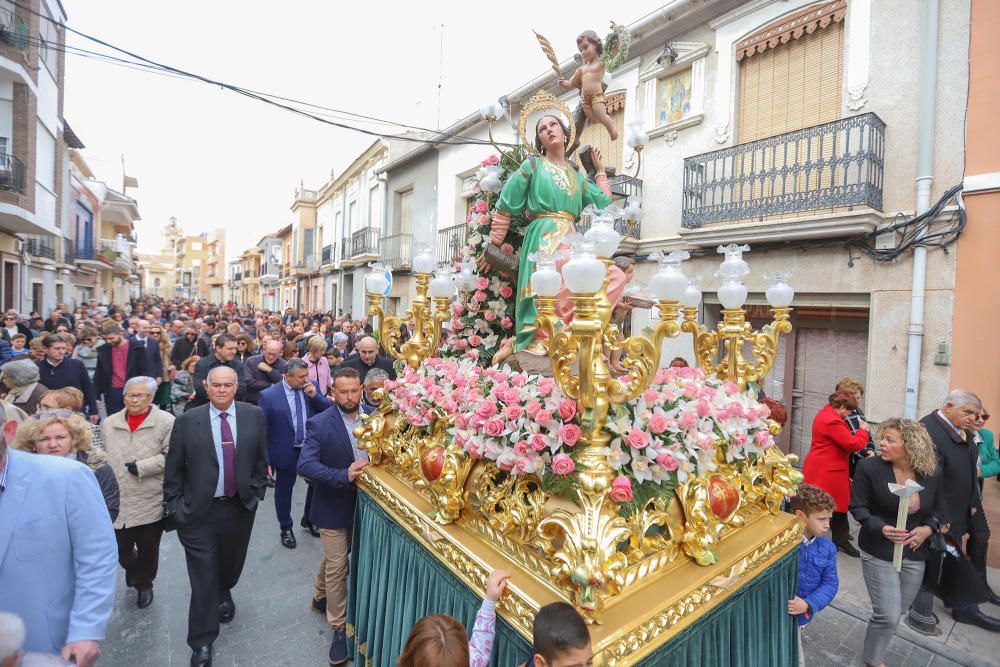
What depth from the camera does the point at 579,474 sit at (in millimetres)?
1708

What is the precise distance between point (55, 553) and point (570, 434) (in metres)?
1.84

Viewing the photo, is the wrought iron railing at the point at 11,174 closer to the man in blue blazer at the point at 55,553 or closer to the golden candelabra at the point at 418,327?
the golden candelabra at the point at 418,327

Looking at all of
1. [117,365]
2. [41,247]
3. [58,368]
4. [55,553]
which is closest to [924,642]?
[55,553]

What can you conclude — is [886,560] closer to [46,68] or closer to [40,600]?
[40,600]

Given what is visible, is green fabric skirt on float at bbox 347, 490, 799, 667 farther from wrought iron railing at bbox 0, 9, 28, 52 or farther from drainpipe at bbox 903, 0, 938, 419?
wrought iron railing at bbox 0, 9, 28, 52

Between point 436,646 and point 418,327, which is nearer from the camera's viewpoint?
point 436,646

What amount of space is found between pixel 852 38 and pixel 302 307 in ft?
89.0

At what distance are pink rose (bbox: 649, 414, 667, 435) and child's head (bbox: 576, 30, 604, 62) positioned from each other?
227 cm

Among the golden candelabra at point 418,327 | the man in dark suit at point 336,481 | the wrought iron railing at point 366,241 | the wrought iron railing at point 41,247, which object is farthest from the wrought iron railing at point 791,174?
the wrought iron railing at point 41,247

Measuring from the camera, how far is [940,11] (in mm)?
5383

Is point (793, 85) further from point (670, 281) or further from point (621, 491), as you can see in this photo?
point (621, 491)

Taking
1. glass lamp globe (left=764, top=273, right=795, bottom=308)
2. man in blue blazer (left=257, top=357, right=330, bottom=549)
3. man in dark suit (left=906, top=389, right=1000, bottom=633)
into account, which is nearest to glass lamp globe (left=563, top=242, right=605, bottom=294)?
glass lamp globe (left=764, top=273, right=795, bottom=308)

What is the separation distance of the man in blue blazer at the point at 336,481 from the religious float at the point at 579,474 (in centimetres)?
9

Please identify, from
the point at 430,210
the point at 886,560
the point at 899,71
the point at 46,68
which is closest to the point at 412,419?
the point at 886,560
